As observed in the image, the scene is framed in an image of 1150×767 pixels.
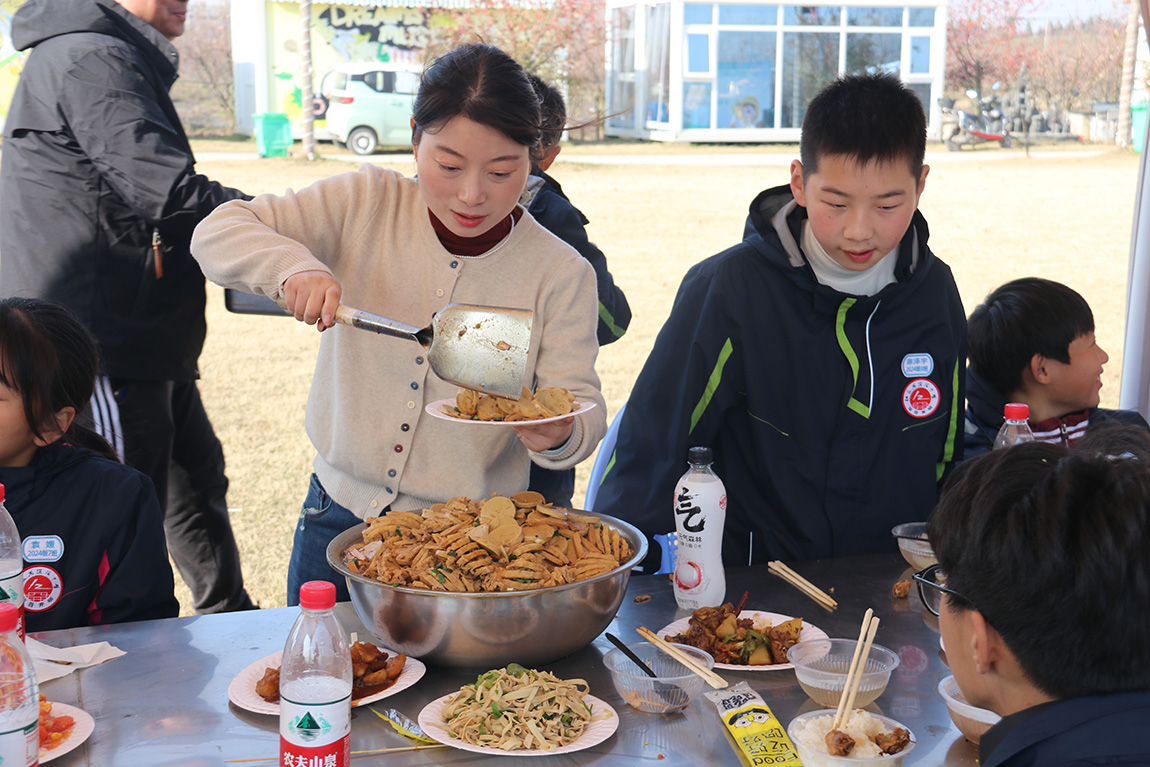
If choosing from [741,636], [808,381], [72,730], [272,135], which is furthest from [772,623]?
[272,135]

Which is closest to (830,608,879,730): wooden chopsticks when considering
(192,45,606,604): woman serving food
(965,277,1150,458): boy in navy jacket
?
(192,45,606,604): woman serving food

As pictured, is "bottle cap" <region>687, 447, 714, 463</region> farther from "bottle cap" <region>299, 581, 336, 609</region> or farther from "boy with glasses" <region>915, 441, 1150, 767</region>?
"bottle cap" <region>299, 581, 336, 609</region>

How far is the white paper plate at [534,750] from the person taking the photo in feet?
4.54

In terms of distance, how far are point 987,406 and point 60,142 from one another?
296 cm

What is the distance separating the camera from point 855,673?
4.92 feet

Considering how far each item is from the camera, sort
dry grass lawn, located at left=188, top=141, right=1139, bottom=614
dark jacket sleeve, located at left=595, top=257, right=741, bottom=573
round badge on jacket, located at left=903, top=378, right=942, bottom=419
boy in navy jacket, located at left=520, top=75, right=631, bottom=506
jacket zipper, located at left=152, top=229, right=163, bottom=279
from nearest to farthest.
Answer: dark jacket sleeve, located at left=595, top=257, right=741, bottom=573, round badge on jacket, located at left=903, top=378, right=942, bottom=419, boy in navy jacket, located at left=520, top=75, right=631, bottom=506, jacket zipper, located at left=152, top=229, right=163, bottom=279, dry grass lawn, located at left=188, top=141, right=1139, bottom=614

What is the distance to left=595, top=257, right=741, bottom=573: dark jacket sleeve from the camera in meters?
2.21

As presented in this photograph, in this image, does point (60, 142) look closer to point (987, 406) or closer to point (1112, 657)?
point (987, 406)

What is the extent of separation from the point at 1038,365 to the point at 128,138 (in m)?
2.81

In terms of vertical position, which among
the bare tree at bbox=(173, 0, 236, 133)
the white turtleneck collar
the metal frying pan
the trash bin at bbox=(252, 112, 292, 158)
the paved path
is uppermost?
the bare tree at bbox=(173, 0, 236, 133)

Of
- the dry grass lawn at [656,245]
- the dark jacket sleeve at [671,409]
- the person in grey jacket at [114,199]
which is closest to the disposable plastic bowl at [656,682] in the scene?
the dark jacket sleeve at [671,409]

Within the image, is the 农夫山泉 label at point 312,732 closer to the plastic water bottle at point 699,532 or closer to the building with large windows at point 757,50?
the plastic water bottle at point 699,532

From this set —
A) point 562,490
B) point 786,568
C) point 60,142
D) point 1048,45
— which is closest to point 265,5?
point 1048,45

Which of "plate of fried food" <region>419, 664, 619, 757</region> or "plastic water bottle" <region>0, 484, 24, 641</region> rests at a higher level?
"plastic water bottle" <region>0, 484, 24, 641</region>
